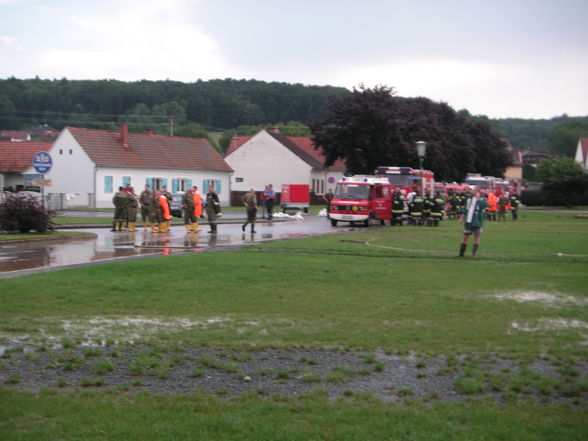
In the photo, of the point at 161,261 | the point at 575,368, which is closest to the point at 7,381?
the point at 575,368

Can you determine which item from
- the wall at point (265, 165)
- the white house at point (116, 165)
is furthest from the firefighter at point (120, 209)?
the wall at point (265, 165)

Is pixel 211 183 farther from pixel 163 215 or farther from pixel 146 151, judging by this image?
pixel 163 215

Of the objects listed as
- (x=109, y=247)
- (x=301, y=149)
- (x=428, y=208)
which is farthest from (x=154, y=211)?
(x=301, y=149)

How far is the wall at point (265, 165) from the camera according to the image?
79312mm

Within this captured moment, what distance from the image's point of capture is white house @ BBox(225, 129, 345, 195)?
79.2 m

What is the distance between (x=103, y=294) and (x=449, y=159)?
199 feet

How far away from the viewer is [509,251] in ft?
73.4

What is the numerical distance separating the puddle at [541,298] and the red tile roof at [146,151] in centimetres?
5035

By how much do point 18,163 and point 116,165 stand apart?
11192 mm

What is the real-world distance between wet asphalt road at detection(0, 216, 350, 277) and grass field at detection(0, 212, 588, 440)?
2.06 meters

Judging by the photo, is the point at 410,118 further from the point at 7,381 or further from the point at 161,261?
the point at 7,381

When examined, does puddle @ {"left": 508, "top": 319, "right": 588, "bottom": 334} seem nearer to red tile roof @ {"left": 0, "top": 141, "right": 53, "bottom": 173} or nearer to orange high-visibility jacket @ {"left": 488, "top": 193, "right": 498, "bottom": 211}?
orange high-visibility jacket @ {"left": 488, "top": 193, "right": 498, "bottom": 211}

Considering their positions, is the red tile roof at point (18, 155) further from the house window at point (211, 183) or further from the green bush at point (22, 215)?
the green bush at point (22, 215)

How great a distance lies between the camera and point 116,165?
6116 centimetres
